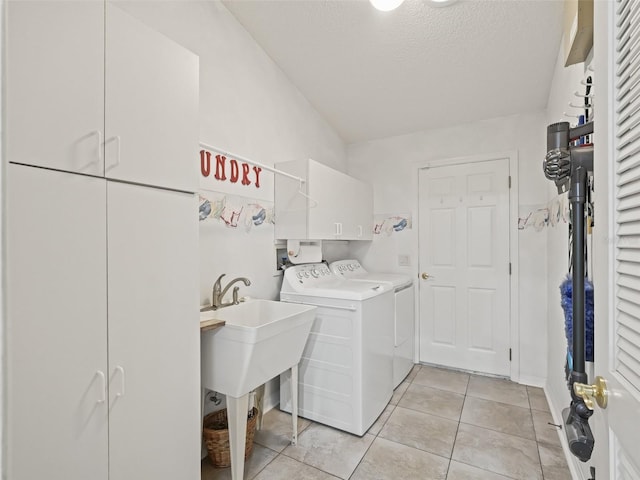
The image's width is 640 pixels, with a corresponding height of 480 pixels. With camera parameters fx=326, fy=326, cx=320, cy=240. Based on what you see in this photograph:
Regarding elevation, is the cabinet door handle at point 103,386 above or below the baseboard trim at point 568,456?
above

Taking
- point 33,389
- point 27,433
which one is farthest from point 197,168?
point 27,433

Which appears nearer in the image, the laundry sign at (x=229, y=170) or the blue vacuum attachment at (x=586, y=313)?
the blue vacuum attachment at (x=586, y=313)

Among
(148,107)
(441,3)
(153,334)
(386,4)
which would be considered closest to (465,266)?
(441,3)

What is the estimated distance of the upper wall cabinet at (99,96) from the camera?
36.0 inches

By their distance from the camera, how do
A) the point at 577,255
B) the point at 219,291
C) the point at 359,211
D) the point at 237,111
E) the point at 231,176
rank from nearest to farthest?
1. the point at 577,255
2. the point at 219,291
3. the point at 231,176
4. the point at 237,111
5. the point at 359,211

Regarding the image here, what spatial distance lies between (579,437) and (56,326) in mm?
1550

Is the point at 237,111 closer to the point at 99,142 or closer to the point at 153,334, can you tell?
the point at 99,142

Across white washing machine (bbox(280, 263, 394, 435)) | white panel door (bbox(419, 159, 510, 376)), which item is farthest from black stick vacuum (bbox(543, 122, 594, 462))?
white panel door (bbox(419, 159, 510, 376))

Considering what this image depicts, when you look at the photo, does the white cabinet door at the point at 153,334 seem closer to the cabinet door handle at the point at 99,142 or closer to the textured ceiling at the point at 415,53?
the cabinet door handle at the point at 99,142

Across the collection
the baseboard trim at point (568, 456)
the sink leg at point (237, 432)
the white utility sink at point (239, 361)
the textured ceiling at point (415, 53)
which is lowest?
the baseboard trim at point (568, 456)

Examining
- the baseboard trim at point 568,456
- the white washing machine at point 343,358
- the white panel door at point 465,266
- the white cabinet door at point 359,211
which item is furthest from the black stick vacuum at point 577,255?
the white panel door at point 465,266

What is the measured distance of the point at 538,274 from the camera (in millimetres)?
2932

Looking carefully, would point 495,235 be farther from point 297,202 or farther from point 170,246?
point 170,246

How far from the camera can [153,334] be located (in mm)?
1273
